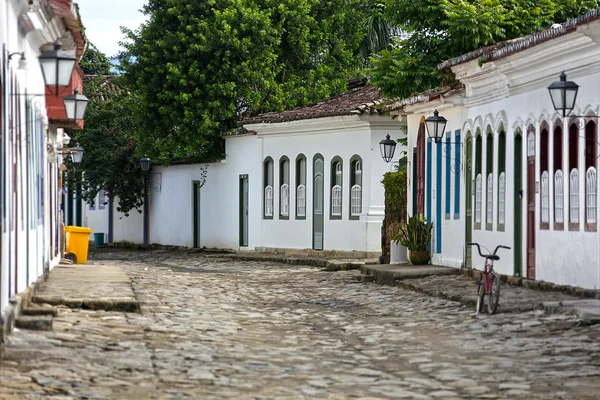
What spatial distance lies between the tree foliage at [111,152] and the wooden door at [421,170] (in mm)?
16193

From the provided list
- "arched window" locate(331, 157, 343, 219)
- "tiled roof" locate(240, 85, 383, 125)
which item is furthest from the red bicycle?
"arched window" locate(331, 157, 343, 219)

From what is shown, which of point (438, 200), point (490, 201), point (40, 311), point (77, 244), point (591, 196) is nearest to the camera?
point (40, 311)

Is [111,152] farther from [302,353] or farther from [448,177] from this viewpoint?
[302,353]

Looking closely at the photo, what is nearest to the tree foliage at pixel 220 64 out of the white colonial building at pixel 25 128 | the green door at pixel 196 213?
the green door at pixel 196 213

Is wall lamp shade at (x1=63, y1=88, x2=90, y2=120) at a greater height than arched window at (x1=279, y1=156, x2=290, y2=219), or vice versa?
wall lamp shade at (x1=63, y1=88, x2=90, y2=120)

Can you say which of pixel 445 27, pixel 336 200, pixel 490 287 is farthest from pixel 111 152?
pixel 490 287

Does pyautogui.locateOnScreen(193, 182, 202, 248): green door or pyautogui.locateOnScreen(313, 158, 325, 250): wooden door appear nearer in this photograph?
pyautogui.locateOnScreen(313, 158, 325, 250): wooden door

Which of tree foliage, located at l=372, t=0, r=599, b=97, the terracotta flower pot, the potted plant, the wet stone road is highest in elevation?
tree foliage, located at l=372, t=0, r=599, b=97

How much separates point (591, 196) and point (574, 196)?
2.27 ft

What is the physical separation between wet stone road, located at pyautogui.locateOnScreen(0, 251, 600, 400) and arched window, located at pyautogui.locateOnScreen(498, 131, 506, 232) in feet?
8.71

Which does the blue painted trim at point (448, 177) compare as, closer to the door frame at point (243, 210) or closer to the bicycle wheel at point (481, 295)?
the bicycle wheel at point (481, 295)

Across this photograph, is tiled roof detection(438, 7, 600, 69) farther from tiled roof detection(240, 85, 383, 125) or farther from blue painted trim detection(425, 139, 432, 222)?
tiled roof detection(240, 85, 383, 125)

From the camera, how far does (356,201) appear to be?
29875 millimetres

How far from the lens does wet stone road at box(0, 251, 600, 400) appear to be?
9320 millimetres
